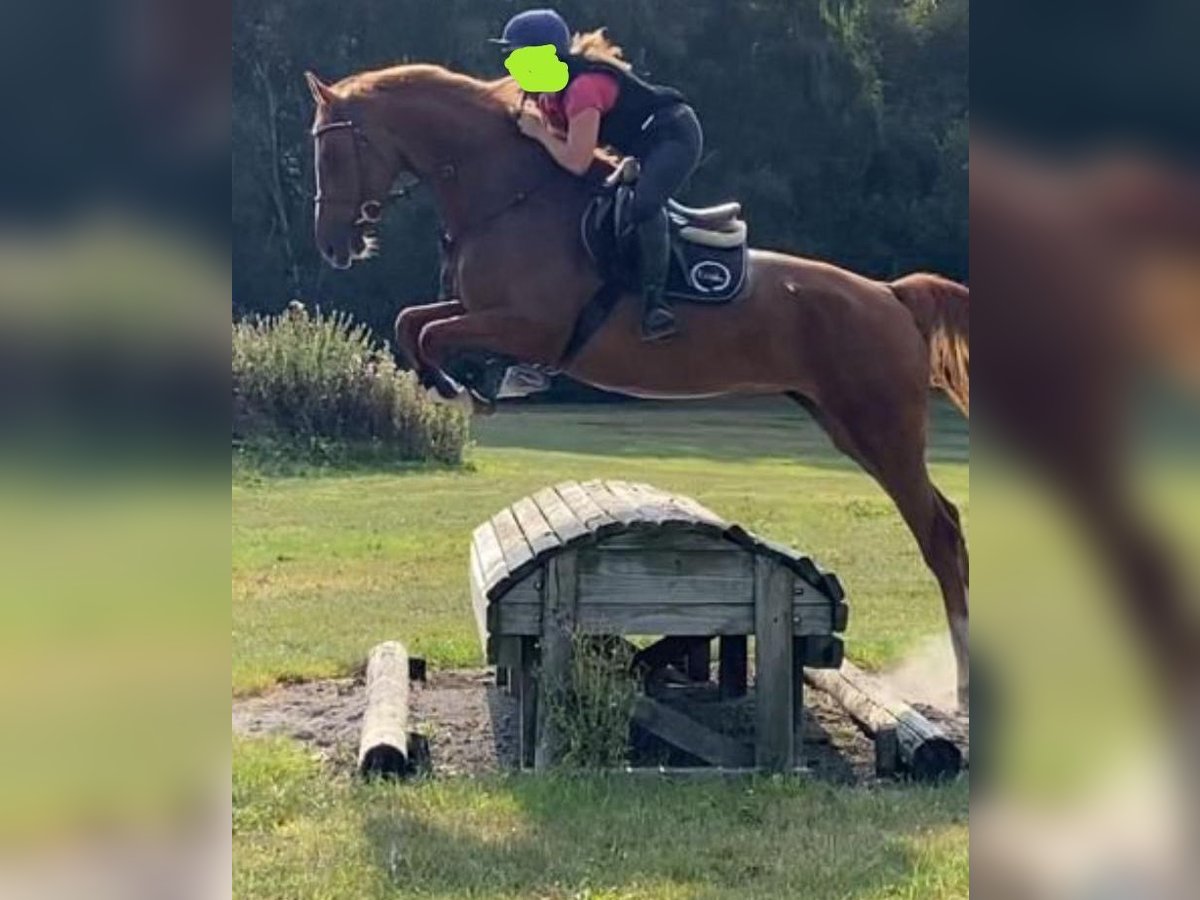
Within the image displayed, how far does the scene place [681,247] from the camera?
4320 mm

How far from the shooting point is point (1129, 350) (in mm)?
932

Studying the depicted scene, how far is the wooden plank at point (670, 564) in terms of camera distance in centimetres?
410

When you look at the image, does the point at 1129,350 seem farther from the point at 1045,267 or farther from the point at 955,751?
the point at 955,751

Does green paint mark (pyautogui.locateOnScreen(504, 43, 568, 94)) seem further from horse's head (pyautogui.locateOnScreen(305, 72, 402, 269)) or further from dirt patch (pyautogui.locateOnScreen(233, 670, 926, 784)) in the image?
dirt patch (pyautogui.locateOnScreen(233, 670, 926, 784))

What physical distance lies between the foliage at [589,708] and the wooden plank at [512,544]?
25 cm

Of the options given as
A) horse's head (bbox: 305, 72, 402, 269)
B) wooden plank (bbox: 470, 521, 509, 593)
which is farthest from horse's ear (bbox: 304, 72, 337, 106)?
wooden plank (bbox: 470, 521, 509, 593)

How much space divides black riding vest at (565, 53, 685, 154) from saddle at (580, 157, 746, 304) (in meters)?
0.08

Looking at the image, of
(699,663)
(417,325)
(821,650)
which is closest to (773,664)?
(821,650)

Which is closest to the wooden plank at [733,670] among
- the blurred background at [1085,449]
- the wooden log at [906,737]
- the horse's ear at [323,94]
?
the wooden log at [906,737]

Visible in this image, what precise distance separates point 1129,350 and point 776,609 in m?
3.25

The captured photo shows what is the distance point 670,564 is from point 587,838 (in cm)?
93

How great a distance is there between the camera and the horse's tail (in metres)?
4.50

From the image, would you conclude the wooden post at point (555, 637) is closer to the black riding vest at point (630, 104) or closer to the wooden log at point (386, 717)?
the wooden log at point (386, 717)

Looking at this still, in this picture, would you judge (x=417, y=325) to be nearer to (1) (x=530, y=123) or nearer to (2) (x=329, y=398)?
(1) (x=530, y=123)
